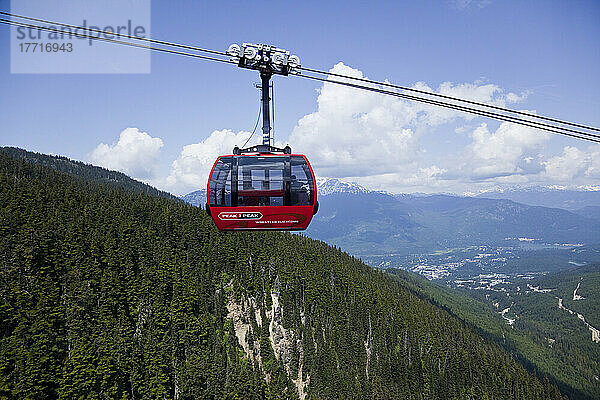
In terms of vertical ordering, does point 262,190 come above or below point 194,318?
above

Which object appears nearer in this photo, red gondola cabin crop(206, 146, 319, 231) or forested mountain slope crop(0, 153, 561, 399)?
red gondola cabin crop(206, 146, 319, 231)

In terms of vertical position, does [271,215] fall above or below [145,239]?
above

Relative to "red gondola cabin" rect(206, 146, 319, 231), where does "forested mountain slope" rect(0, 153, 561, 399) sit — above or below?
below

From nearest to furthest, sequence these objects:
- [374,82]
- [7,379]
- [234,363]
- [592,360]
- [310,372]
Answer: [374,82], [7,379], [234,363], [310,372], [592,360]

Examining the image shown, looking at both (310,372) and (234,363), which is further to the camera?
(310,372)

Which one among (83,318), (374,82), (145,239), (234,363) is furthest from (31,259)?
(374,82)

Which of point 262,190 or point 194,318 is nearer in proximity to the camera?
point 262,190

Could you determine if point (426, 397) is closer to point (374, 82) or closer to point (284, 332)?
point (284, 332)
